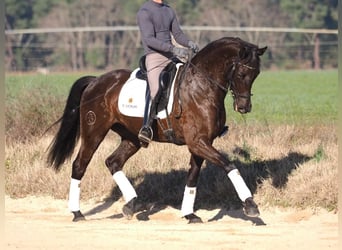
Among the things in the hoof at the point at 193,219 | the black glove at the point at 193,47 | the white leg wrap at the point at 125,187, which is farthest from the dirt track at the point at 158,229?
the black glove at the point at 193,47

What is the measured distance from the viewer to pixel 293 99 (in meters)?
30.3

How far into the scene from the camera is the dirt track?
9.70 metres

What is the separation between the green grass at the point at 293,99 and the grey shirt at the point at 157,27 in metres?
3.74

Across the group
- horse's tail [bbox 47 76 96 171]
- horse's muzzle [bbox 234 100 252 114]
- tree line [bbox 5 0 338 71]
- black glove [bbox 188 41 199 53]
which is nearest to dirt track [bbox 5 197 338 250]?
horse's tail [bbox 47 76 96 171]

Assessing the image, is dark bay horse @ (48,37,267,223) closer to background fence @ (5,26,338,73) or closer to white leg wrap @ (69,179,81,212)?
white leg wrap @ (69,179,81,212)

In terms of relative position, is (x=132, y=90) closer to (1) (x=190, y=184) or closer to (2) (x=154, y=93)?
(2) (x=154, y=93)

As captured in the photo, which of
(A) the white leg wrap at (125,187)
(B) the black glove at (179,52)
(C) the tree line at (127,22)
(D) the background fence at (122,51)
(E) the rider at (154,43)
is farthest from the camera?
(C) the tree line at (127,22)

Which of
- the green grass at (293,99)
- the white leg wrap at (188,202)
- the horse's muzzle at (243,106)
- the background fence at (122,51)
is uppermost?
the horse's muzzle at (243,106)

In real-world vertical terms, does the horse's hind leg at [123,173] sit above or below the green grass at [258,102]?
above

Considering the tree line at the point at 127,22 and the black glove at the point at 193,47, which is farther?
the tree line at the point at 127,22

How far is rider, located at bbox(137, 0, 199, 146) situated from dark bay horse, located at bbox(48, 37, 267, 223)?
21 centimetres

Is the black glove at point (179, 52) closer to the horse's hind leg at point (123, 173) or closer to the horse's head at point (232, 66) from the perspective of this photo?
the horse's head at point (232, 66)

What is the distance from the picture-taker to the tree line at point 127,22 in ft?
176

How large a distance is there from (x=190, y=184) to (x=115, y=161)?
1.20 meters
